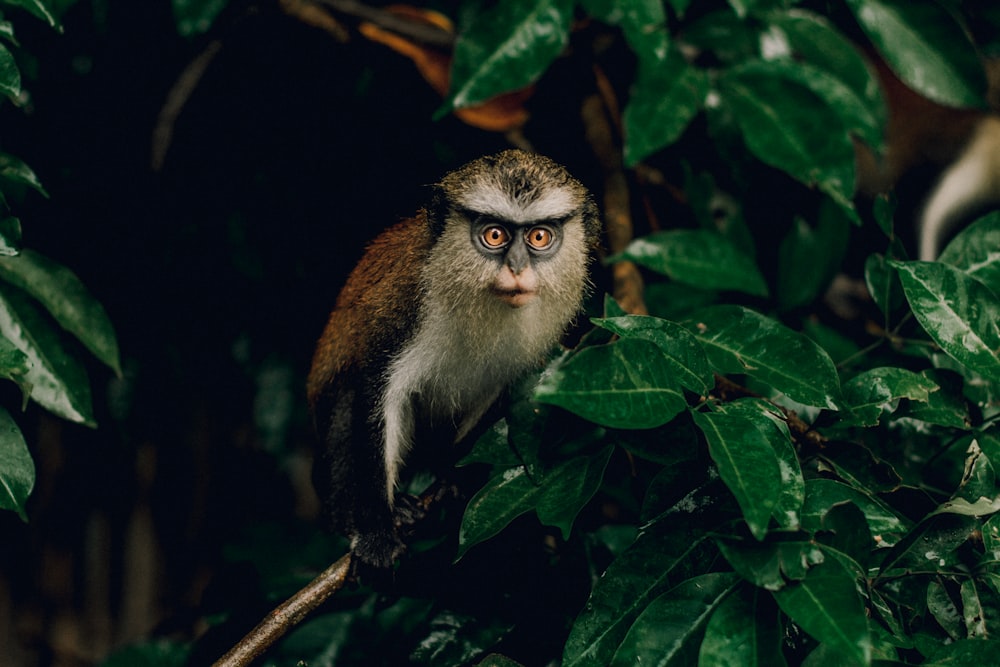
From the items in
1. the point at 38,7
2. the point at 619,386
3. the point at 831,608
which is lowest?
the point at 831,608

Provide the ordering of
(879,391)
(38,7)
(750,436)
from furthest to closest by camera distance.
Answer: (38,7)
(879,391)
(750,436)

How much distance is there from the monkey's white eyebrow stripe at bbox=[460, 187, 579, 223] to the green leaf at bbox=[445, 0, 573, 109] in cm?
21

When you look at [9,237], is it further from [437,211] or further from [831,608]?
[831,608]

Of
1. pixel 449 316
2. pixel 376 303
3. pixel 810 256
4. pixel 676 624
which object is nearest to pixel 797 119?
pixel 810 256

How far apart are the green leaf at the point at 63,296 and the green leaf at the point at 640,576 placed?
3.97 feet

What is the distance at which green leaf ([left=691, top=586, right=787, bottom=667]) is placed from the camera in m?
1.30

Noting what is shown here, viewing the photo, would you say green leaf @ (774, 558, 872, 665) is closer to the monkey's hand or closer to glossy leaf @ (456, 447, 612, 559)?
glossy leaf @ (456, 447, 612, 559)

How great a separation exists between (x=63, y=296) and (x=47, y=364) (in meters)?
0.16

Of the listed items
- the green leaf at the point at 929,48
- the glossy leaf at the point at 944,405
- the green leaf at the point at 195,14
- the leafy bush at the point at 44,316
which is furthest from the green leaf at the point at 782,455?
the green leaf at the point at 195,14

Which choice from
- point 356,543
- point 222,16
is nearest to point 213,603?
point 356,543

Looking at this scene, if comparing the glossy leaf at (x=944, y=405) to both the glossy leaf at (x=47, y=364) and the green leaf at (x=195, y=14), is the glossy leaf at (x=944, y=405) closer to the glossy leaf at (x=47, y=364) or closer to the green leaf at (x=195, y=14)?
the glossy leaf at (x=47, y=364)

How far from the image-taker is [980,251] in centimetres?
195

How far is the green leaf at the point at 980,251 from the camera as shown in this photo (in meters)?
1.93

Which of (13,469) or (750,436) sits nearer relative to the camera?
(750,436)
